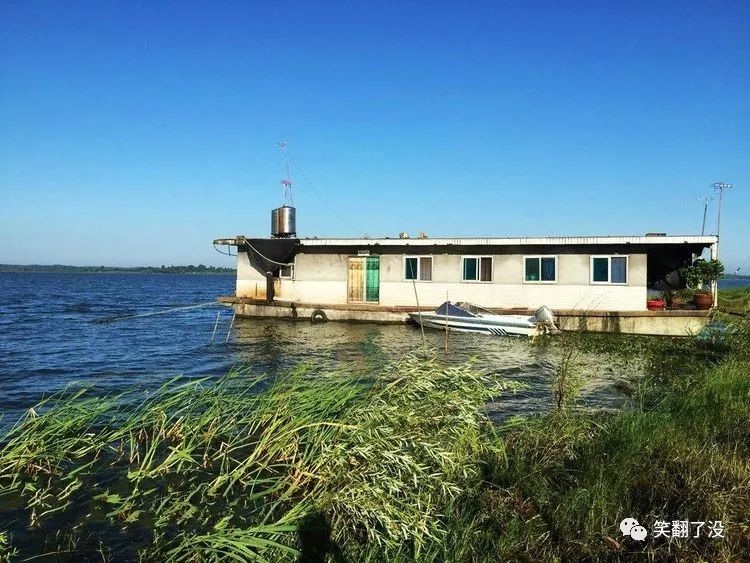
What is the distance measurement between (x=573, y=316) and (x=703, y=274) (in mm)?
4823

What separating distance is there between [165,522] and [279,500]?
4.37ft

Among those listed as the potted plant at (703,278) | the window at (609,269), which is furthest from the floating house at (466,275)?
the potted plant at (703,278)

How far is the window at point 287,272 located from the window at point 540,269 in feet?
35.0

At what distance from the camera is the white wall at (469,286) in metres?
19.4

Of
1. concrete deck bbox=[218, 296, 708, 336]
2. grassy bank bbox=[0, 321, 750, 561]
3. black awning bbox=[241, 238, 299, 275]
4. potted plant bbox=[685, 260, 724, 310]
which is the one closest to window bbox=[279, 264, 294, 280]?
black awning bbox=[241, 238, 299, 275]

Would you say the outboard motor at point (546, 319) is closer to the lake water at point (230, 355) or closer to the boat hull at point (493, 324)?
the boat hull at point (493, 324)

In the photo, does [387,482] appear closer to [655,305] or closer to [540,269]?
[540,269]

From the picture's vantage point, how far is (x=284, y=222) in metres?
23.9

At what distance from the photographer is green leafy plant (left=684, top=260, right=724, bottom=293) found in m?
17.8

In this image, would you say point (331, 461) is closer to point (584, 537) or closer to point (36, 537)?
point (584, 537)

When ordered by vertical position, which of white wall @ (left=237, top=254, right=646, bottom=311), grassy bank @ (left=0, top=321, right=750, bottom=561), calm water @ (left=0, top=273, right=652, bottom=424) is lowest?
calm water @ (left=0, top=273, right=652, bottom=424)

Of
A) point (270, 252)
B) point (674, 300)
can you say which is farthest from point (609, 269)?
point (270, 252)

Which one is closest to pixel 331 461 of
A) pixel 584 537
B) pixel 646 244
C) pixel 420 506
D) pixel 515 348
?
Result: pixel 420 506

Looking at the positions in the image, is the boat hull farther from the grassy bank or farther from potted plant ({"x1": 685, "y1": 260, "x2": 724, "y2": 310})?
the grassy bank
